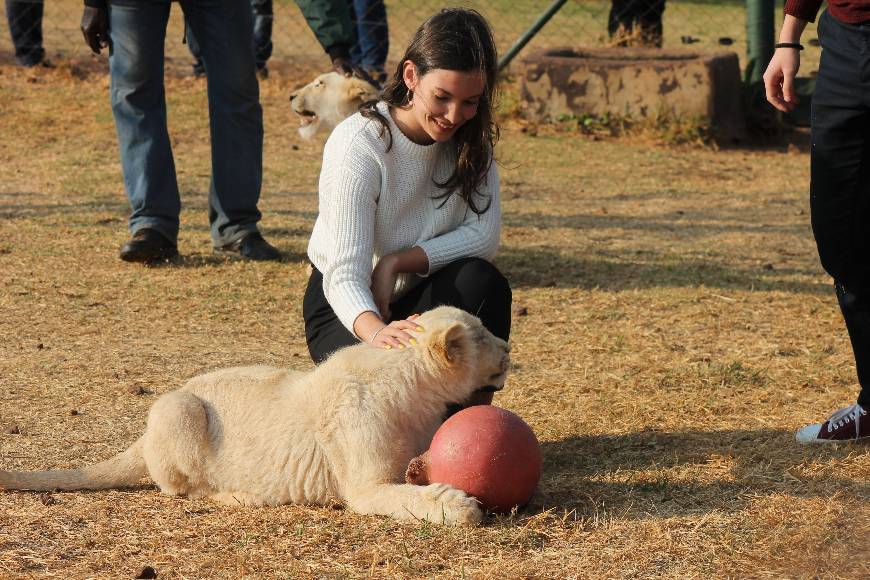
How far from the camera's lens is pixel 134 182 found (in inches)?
268

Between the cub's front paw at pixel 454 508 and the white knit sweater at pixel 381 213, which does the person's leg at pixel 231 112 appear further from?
the cub's front paw at pixel 454 508

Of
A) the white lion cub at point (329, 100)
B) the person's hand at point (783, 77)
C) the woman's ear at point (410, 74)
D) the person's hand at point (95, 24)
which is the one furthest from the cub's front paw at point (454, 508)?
the person's hand at point (95, 24)

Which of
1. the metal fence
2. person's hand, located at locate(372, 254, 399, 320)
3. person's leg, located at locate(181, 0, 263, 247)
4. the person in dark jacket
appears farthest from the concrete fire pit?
person's hand, located at locate(372, 254, 399, 320)

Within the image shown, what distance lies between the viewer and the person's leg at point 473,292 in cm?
406

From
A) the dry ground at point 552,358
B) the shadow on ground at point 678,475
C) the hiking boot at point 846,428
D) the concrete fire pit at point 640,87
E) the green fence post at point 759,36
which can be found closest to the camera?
the dry ground at point 552,358

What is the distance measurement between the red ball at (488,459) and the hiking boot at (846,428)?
4.19ft

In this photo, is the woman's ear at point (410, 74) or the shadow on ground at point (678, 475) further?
the woman's ear at point (410, 74)

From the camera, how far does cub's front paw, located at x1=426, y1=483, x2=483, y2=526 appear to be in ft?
11.0

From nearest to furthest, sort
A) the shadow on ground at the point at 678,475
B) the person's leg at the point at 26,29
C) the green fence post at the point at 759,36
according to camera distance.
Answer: the shadow on ground at the point at 678,475 → the green fence post at the point at 759,36 → the person's leg at the point at 26,29

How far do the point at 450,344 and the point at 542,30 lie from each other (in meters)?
13.2

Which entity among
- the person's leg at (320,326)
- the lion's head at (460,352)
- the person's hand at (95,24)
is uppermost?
the person's hand at (95,24)

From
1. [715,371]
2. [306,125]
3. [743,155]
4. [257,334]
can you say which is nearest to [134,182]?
[306,125]

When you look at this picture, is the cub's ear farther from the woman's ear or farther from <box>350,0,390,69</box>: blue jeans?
<box>350,0,390,69</box>: blue jeans

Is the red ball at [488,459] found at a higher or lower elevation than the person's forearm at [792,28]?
lower
